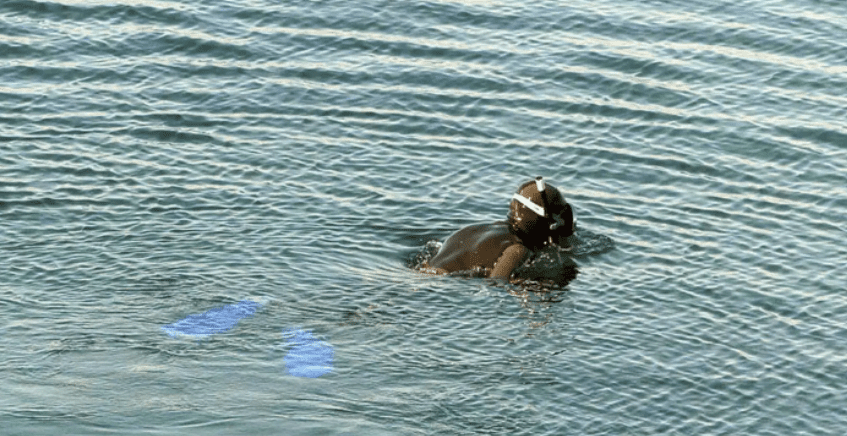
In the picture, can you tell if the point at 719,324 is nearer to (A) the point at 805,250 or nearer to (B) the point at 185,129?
(A) the point at 805,250

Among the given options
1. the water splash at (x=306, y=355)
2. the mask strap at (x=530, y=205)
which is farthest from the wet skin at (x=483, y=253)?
the water splash at (x=306, y=355)

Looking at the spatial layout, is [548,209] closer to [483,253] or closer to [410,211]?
[483,253]

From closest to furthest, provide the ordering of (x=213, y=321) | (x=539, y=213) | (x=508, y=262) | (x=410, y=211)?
(x=213, y=321), (x=508, y=262), (x=539, y=213), (x=410, y=211)

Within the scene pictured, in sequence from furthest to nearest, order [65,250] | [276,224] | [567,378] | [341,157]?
[341,157] < [276,224] < [65,250] < [567,378]

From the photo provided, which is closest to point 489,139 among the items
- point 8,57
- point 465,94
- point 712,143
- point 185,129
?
point 465,94

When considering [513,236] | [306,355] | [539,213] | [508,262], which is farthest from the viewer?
[539,213]

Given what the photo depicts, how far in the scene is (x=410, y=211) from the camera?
2181 cm

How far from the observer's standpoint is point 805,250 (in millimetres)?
20422

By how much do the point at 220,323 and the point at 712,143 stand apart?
10.6 meters

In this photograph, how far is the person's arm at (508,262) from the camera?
1953 centimetres

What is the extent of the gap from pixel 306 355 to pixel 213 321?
1571mm

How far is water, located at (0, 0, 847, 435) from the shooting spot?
634 inches

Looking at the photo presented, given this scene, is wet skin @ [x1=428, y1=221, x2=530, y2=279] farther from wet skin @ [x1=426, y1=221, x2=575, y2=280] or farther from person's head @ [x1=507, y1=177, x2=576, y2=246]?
person's head @ [x1=507, y1=177, x2=576, y2=246]

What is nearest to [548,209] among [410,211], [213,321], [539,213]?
[539,213]
